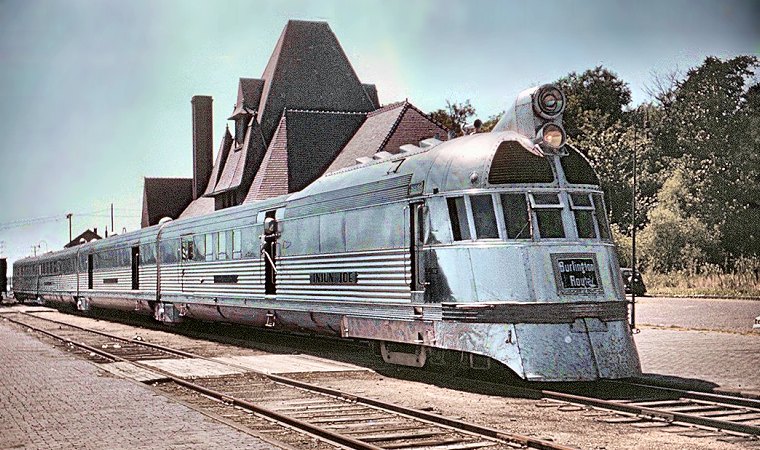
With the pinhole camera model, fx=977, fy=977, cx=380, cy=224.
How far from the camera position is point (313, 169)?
161ft

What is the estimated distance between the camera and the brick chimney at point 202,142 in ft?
214

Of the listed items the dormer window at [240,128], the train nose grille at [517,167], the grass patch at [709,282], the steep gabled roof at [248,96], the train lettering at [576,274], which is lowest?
the grass patch at [709,282]

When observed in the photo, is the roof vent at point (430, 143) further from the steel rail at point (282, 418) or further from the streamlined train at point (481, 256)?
the steel rail at point (282, 418)

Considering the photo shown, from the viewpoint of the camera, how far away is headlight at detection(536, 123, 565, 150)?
13.7m

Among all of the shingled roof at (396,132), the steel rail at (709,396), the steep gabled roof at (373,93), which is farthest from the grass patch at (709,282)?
the steel rail at (709,396)

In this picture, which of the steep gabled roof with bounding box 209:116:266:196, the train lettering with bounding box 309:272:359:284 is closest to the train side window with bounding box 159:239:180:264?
the train lettering with bounding box 309:272:359:284

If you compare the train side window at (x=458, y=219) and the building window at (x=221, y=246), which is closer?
the train side window at (x=458, y=219)

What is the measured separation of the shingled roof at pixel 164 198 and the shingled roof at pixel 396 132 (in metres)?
30.0

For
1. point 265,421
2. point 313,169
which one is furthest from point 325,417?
point 313,169

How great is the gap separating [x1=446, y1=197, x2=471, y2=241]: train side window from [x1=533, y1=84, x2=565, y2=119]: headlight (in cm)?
178

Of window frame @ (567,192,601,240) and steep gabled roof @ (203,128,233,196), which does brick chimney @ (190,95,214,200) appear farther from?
window frame @ (567,192,601,240)

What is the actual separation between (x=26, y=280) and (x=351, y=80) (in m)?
25.0

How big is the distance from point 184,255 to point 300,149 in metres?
23.6

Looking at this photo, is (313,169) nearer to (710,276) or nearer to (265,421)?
(710,276)
